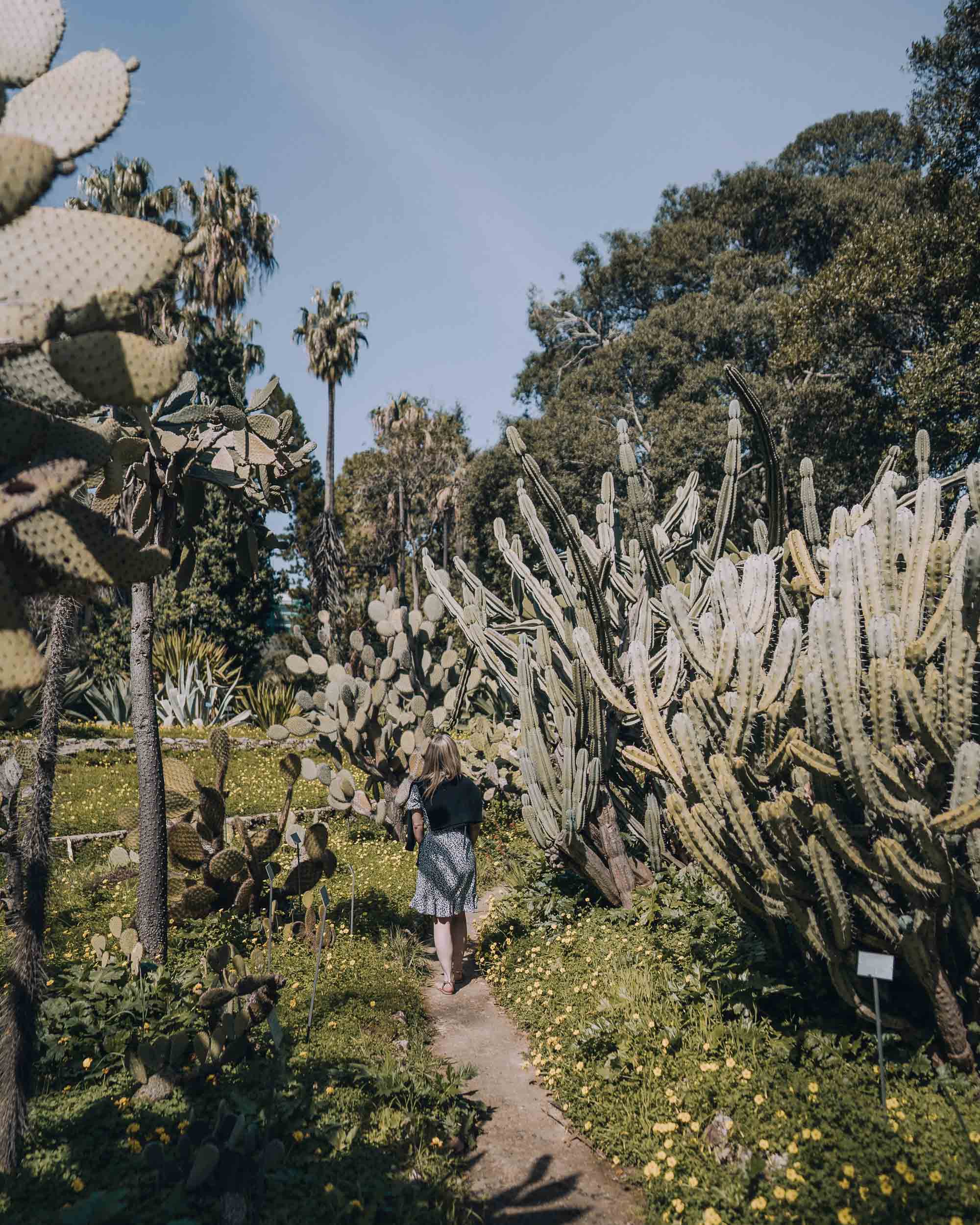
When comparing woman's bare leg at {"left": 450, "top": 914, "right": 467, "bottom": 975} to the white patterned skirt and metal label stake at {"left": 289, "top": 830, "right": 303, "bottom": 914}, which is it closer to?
the white patterned skirt

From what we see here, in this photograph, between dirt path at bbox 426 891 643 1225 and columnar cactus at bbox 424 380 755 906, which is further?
columnar cactus at bbox 424 380 755 906

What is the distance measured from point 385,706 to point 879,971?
530 cm

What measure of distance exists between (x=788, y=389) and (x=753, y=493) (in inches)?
128

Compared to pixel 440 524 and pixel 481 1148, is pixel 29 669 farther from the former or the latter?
pixel 440 524

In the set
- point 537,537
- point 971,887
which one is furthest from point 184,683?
point 971,887

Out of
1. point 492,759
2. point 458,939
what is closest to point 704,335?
point 492,759

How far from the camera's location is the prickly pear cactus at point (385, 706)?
7.64m

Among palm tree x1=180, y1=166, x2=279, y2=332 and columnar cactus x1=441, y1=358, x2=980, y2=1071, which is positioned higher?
palm tree x1=180, y1=166, x2=279, y2=332

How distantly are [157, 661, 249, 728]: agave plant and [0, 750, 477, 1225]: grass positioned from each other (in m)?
9.92

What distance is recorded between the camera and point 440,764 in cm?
545

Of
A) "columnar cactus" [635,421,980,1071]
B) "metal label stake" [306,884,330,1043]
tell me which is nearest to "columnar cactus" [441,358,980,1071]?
"columnar cactus" [635,421,980,1071]

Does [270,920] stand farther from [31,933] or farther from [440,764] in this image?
[31,933]

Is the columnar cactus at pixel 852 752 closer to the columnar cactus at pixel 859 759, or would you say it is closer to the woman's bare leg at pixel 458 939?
the columnar cactus at pixel 859 759

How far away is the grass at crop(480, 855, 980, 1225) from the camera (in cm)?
297
